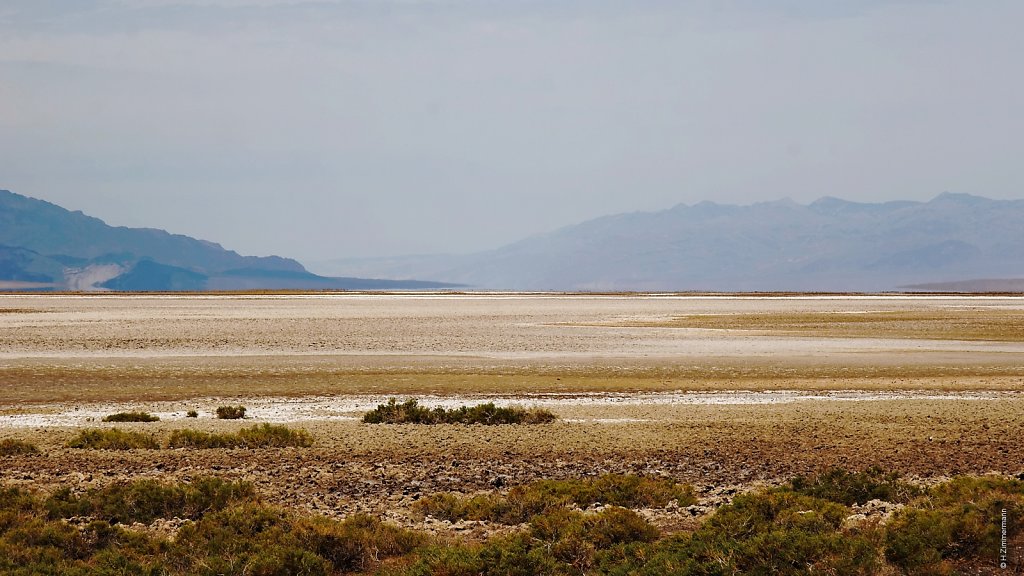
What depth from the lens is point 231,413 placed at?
22938 millimetres

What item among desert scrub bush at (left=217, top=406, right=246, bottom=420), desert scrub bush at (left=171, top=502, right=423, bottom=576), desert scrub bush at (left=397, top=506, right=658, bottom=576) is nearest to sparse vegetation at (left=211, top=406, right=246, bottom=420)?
desert scrub bush at (left=217, top=406, right=246, bottom=420)

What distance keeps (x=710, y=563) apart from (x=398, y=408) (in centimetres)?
1273

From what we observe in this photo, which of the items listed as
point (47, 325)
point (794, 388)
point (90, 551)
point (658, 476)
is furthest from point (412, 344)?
point (90, 551)

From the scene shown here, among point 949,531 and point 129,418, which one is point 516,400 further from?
point 949,531

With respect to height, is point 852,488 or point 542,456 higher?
point 852,488

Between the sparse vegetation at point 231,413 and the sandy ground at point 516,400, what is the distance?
371 mm

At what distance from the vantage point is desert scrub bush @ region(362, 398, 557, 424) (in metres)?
21.8

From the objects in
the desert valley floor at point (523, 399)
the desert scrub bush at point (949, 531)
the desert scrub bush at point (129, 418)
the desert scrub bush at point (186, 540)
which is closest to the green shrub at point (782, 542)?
the desert scrub bush at point (949, 531)

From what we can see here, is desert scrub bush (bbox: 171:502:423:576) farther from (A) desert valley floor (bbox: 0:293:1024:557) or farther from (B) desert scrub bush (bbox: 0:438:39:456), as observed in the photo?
(B) desert scrub bush (bbox: 0:438:39:456)

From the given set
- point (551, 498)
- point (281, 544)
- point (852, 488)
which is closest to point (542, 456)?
point (551, 498)

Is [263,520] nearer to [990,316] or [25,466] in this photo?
[25,466]

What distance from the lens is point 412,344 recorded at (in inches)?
1809

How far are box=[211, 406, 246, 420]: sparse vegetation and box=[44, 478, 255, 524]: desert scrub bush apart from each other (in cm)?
873

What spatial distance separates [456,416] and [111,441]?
7.53 metres
